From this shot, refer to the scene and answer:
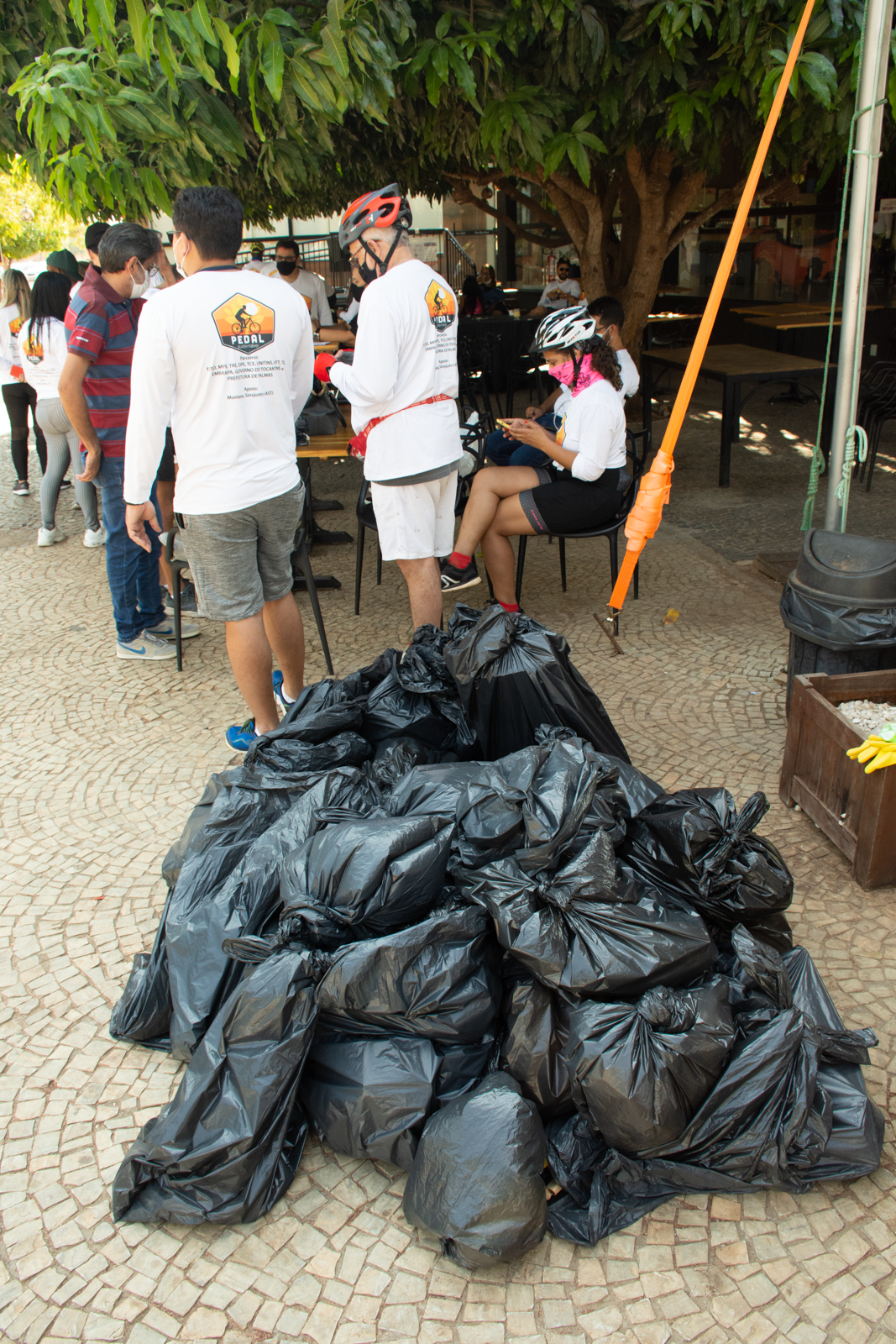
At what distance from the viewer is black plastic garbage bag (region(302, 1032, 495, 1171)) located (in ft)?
6.43

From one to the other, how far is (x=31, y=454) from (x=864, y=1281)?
9365 mm

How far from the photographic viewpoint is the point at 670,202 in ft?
23.4

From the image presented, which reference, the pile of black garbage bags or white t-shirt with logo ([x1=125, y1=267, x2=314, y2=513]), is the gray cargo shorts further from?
the pile of black garbage bags

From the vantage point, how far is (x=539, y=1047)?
1962 millimetres

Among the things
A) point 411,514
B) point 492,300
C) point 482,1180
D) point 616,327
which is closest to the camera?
point 482,1180

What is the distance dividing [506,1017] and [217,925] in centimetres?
72

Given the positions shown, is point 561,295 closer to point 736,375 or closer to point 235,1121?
point 736,375

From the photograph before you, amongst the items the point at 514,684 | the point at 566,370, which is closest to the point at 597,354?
the point at 566,370

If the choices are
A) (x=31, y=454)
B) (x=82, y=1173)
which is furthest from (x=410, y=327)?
(x=31, y=454)

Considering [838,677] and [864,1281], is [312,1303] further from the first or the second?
[838,677]

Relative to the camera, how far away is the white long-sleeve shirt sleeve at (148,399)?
9.72ft

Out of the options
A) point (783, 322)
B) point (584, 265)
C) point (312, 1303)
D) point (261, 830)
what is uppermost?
point (584, 265)

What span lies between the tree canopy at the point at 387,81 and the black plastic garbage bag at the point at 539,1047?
3393 millimetres

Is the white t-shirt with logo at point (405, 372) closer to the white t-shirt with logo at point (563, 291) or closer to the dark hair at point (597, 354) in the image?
the dark hair at point (597, 354)
